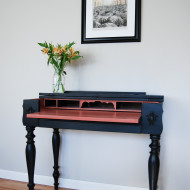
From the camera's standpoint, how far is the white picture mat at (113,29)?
2.23m

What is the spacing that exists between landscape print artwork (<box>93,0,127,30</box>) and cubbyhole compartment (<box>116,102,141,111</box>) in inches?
29.6

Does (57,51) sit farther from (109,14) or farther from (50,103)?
(109,14)

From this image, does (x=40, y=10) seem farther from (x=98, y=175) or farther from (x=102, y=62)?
(x=98, y=175)

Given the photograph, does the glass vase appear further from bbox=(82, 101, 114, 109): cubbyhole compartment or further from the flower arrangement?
bbox=(82, 101, 114, 109): cubbyhole compartment

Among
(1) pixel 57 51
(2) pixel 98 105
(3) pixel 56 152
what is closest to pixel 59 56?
(1) pixel 57 51

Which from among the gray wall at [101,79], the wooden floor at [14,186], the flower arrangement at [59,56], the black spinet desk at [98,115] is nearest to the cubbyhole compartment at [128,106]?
the black spinet desk at [98,115]

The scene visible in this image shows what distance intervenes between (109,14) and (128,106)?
915 mm

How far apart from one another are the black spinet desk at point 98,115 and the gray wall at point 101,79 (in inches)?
12.2

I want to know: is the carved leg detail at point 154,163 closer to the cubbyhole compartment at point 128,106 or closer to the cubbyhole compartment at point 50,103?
the cubbyhole compartment at point 128,106

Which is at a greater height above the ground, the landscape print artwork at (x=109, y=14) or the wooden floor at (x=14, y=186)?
the landscape print artwork at (x=109, y=14)

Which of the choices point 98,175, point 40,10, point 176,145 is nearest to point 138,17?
point 40,10

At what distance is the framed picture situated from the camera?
87.7 inches

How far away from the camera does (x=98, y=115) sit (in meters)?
1.71

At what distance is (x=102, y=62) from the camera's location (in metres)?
2.35
